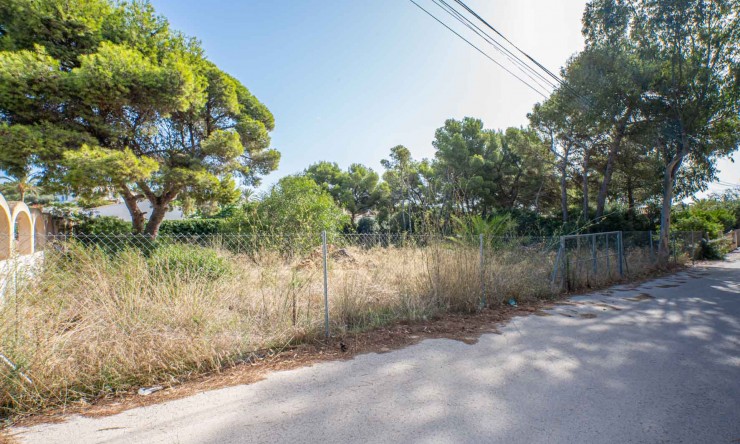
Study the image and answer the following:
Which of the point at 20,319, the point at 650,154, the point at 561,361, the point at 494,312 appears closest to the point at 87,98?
the point at 20,319

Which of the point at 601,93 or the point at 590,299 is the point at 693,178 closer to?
the point at 601,93

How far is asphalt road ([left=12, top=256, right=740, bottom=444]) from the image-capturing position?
89.4 inches

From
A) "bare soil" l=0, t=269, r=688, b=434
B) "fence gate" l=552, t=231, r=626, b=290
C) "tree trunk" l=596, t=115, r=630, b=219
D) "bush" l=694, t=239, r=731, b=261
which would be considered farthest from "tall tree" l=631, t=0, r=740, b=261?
"bare soil" l=0, t=269, r=688, b=434

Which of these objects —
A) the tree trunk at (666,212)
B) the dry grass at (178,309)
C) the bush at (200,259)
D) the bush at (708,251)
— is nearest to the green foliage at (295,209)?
the bush at (200,259)

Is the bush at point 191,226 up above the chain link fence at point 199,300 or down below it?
above

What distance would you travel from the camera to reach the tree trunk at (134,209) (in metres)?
11.9

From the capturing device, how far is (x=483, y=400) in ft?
8.90

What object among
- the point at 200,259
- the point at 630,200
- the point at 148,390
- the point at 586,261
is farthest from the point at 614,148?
the point at 148,390

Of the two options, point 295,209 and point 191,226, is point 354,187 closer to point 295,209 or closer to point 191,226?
point 191,226

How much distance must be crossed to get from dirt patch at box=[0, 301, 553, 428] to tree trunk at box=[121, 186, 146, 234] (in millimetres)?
10996

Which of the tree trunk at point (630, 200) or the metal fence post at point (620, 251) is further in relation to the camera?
the tree trunk at point (630, 200)

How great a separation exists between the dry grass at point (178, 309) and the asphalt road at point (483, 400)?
52 centimetres

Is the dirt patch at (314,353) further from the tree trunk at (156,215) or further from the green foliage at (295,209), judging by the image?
the tree trunk at (156,215)

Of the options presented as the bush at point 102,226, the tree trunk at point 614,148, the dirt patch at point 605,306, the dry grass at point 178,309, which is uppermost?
the tree trunk at point 614,148
